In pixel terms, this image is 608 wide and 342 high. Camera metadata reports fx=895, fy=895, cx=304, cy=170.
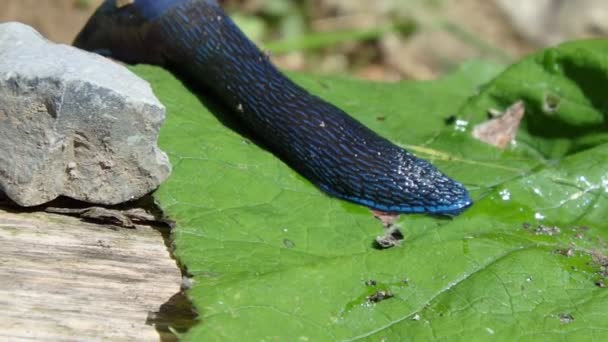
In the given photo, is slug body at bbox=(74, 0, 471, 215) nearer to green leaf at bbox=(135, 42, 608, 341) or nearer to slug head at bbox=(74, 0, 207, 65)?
slug head at bbox=(74, 0, 207, 65)

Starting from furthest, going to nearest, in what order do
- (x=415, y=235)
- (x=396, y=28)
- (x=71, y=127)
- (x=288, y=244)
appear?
(x=396, y=28)
(x=415, y=235)
(x=288, y=244)
(x=71, y=127)

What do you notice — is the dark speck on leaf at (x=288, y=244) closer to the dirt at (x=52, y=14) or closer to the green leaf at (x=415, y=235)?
the green leaf at (x=415, y=235)

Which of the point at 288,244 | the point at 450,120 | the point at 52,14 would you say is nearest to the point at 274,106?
the point at 288,244

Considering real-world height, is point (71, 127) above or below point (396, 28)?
above

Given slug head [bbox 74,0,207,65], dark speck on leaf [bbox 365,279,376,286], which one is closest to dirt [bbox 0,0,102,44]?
slug head [bbox 74,0,207,65]

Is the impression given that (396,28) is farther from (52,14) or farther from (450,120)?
(450,120)

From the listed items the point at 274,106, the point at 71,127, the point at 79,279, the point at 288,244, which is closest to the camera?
the point at 79,279
